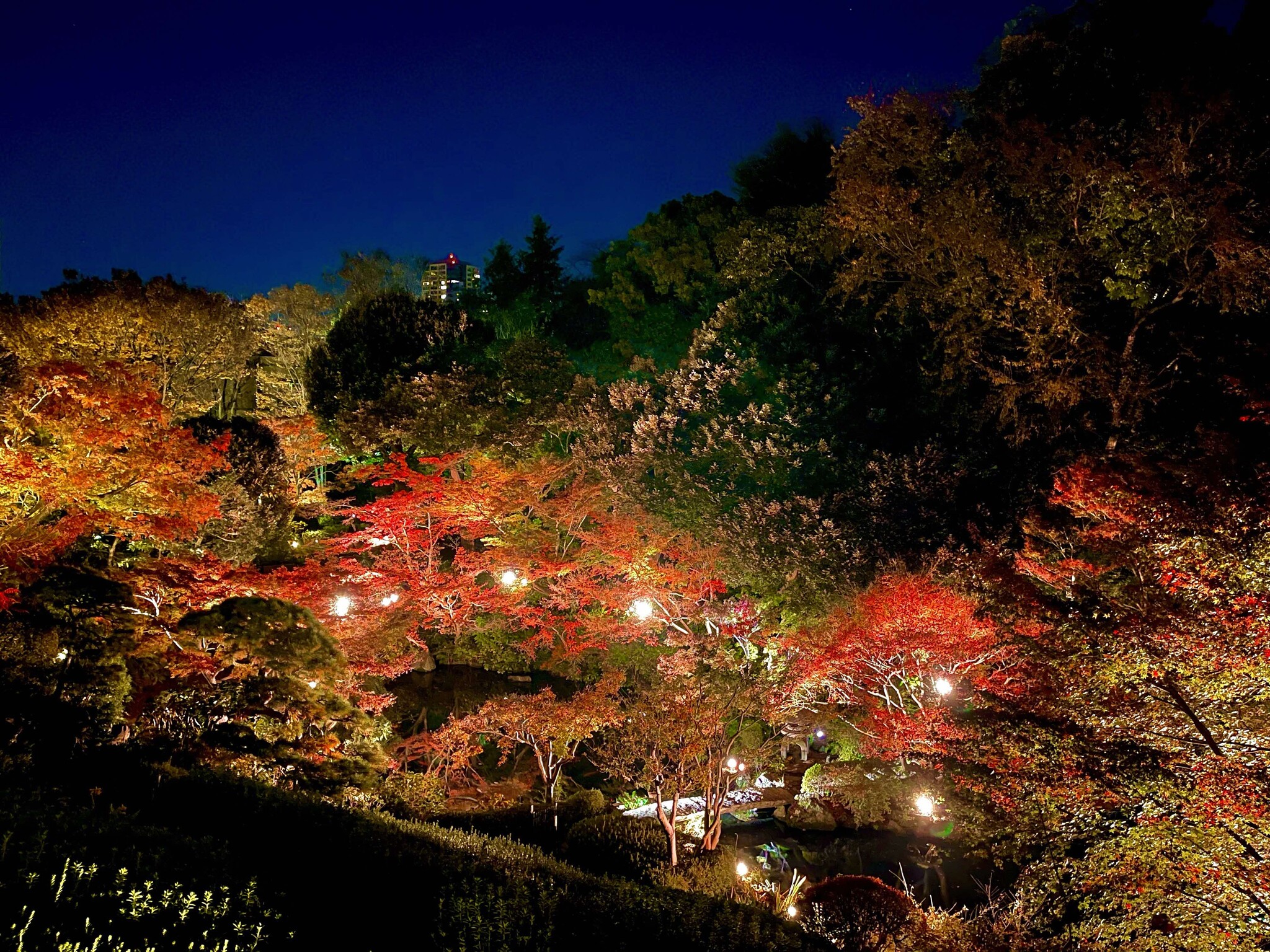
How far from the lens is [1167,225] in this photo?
32.4 ft

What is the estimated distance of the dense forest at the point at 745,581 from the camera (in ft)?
20.5

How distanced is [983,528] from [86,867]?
40.4 ft

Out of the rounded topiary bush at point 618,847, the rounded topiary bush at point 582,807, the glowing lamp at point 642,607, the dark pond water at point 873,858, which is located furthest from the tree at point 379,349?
the dark pond water at point 873,858

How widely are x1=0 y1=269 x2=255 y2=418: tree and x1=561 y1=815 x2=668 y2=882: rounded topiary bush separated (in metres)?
11.3

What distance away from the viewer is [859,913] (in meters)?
9.13

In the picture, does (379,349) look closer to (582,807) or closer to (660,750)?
(582,807)

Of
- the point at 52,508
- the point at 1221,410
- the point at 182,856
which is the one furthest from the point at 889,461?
the point at 52,508

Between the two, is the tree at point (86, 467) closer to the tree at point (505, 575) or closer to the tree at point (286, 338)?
the tree at point (505, 575)

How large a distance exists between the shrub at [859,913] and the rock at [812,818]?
165 inches

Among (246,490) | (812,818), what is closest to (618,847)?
(812,818)

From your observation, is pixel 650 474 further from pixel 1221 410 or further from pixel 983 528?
pixel 1221 410

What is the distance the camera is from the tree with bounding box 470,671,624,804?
11.6 m

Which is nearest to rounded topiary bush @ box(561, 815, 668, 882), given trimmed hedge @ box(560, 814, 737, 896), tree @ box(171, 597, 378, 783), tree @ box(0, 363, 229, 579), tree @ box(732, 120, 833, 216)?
trimmed hedge @ box(560, 814, 737, 896)

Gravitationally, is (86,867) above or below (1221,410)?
below
